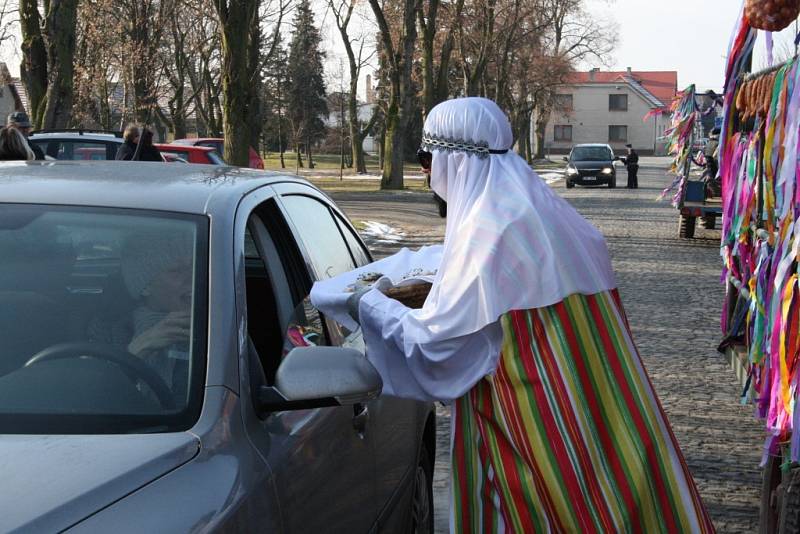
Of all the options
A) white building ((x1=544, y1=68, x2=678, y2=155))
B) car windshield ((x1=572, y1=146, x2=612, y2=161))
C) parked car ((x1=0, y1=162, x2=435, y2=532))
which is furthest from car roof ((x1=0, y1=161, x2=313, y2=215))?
white building ((x1=544, y1=68, x2=678, y2=155))

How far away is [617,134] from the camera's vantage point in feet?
365

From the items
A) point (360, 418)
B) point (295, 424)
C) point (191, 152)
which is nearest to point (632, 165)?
point (191, 152)

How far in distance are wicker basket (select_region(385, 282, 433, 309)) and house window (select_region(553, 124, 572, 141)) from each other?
368 feet

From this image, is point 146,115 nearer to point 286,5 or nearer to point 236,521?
point 286,5

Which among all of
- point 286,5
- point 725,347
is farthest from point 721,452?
point 286,5

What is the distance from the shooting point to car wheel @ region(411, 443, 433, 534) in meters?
4.38

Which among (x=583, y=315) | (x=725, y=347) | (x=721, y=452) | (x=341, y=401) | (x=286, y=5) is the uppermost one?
(x=286, y=5)

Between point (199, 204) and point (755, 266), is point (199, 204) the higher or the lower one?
the higher one

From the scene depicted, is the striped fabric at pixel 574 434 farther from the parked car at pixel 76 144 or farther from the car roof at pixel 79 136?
the car roof at pixel 79 136

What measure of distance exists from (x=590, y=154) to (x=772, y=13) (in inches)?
Answer: 1540

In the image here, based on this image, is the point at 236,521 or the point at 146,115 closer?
the point at 236,521

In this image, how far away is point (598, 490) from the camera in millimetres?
2902

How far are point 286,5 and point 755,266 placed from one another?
45825 millimetres

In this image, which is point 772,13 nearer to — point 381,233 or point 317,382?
point 317,382
